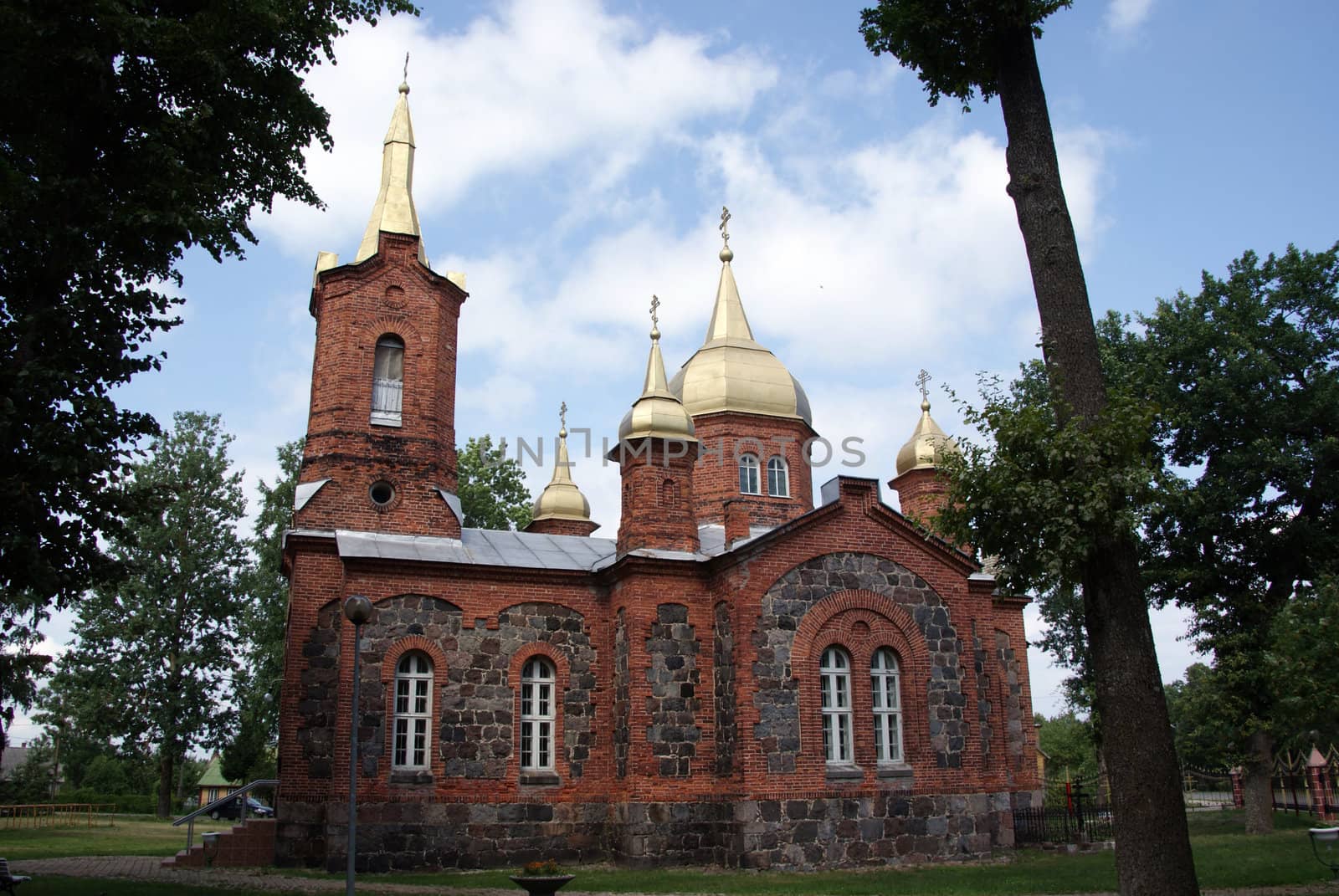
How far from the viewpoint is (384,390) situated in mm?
20281

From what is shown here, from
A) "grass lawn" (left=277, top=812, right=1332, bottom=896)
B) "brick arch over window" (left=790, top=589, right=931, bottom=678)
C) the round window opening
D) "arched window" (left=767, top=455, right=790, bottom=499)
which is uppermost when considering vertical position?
"arched window" (left=767, top=455, right=790, bottom=499)

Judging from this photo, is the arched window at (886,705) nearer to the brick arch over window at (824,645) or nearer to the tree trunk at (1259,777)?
the brick arch over window at (824,645)

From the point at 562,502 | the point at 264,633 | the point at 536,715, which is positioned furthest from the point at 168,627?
the point at 536,715

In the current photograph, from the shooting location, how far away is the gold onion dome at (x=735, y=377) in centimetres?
2466

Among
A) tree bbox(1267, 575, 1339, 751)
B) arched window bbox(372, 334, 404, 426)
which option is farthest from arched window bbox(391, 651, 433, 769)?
tree bbox(1267, 575, 1339, 751)

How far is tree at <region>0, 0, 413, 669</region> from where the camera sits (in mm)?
9648

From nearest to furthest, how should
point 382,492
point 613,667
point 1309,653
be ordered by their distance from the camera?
point 1309,653
point 613,667
point 382,492

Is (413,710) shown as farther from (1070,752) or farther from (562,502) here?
(1070,752)

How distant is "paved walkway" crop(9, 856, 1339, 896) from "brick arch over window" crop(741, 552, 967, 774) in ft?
13.8

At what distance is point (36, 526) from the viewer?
1016 cm

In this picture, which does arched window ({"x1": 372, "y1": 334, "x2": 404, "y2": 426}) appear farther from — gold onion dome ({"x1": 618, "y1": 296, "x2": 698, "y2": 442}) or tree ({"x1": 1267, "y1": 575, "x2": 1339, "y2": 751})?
tree ({"x1": 1267, "y1": 575, "x2": 1339, "y2": 751})

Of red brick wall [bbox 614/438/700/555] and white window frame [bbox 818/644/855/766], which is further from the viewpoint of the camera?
red brick wall [bbox 614/438/700/555]

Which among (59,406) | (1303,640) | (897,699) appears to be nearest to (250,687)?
(897,699)

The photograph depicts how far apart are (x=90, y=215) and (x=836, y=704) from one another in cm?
1311
